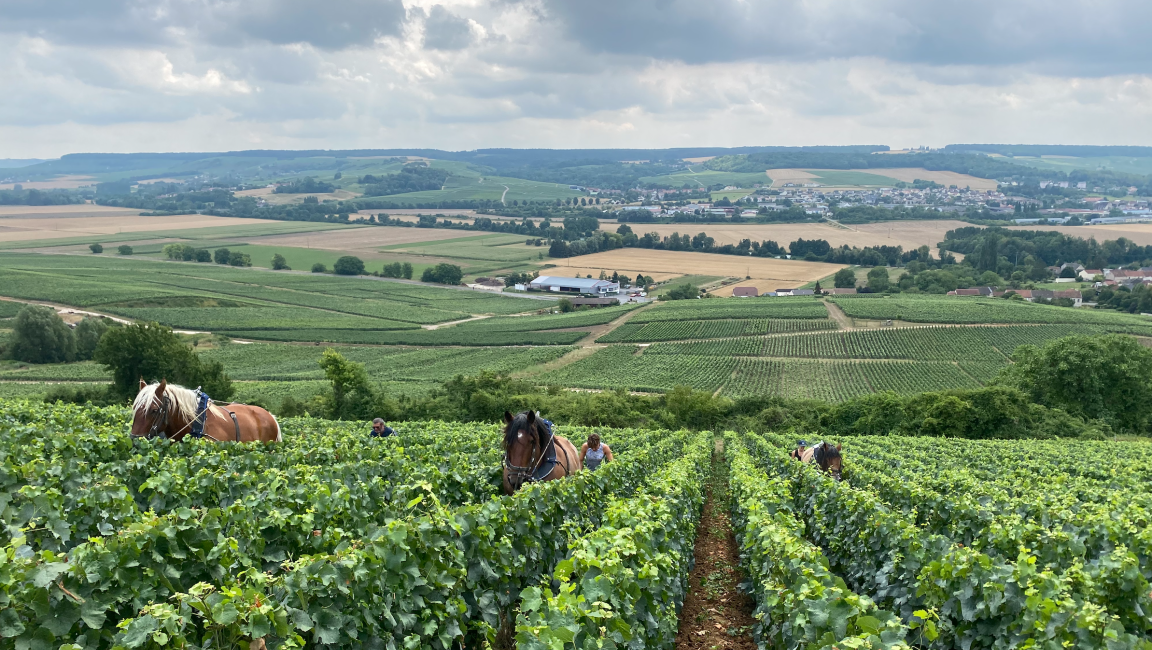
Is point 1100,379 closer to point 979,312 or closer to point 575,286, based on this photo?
point 979,312

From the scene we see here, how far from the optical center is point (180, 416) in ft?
42.2

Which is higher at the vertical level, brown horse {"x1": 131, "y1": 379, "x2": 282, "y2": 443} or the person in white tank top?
brown horse {"x1": 131, "y1": 379, "x2": 282, "y2": 443}

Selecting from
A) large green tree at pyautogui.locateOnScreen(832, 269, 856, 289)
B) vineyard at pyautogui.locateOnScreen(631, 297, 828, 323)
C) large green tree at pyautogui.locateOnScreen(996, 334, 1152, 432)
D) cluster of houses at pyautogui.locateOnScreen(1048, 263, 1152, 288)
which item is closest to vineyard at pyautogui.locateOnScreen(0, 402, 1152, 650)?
large green tree at pyautogui.locateOnScreen(996, 334, 1152, 432)

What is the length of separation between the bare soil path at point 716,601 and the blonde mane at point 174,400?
363 inches

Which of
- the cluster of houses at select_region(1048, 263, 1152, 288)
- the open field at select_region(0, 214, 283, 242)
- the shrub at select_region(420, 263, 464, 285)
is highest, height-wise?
the open field at select_region(0, 214, 283, 242)

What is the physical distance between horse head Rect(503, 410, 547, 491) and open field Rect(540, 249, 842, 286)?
11575cm

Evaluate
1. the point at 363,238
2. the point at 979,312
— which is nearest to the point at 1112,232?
the point at 979,312

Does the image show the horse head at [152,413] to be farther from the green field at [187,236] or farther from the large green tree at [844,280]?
the green field at [187,236]

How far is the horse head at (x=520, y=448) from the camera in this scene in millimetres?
10672

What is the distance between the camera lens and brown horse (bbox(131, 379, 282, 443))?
12.4 metres

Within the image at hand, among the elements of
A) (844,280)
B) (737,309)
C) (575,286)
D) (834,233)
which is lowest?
(737,309)

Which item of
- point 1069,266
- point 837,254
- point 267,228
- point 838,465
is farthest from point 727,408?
point 267,228

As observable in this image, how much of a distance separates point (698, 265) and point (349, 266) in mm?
66753

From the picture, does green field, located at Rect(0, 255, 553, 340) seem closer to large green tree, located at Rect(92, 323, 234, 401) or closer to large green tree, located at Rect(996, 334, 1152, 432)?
large green tree, located at Rect(92, 323, 234, 401)
